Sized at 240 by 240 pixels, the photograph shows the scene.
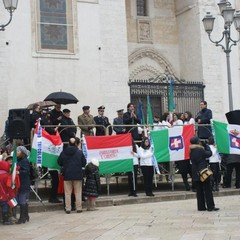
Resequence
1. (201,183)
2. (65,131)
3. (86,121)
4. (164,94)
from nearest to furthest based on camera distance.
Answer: (201,183) → (65,131) → (86,121) → (164,94)

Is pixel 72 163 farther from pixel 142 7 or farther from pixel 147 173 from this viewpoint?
pixel 142 7

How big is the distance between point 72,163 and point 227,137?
5835 millimetres

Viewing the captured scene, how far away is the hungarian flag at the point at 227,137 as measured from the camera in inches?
666

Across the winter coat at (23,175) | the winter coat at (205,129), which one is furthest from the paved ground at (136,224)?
the winter coat at (205,129)

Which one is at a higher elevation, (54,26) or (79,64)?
(54,26)

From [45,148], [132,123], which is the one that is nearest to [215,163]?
[132,123]

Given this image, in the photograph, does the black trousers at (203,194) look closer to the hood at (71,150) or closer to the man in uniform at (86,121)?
the hood at (71,150)

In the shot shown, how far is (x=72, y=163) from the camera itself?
13.5 m

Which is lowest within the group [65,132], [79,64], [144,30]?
[65,132]

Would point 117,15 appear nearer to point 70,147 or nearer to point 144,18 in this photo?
point 144,18

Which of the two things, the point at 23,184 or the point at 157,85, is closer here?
the point at 23,184

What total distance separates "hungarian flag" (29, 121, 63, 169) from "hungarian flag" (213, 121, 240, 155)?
5275 millimetres

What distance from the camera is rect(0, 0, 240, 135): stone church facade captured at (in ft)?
68.8

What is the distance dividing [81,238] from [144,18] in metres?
18.8
